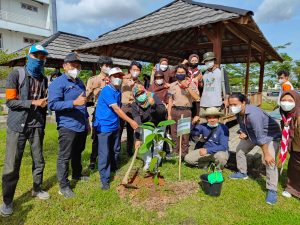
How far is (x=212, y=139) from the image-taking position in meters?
4.71

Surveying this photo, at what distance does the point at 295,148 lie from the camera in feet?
12.5

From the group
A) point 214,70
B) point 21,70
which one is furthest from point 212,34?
point 21,70

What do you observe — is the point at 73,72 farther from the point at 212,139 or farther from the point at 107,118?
the point at 212,139

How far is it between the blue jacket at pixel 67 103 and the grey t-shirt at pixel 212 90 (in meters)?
2.80

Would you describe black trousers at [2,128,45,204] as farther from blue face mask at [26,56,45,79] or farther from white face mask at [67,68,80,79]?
white face mask at [67,68,80,79]

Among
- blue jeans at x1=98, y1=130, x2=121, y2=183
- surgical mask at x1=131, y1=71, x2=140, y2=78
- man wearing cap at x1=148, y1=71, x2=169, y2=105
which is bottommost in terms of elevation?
blue jeans at x1=98, y1=130, x2=121, y2=183

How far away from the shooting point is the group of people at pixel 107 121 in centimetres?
325

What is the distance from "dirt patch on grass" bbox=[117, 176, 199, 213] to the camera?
11.8ft

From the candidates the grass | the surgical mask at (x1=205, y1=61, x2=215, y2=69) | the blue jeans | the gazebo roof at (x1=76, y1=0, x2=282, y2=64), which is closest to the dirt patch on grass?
the grass

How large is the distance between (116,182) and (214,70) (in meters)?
3.16

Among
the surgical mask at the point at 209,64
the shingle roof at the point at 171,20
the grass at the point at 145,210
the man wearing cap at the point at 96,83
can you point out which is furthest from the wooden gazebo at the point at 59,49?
the grass at the point at 145,210

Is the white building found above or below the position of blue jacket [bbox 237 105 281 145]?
above

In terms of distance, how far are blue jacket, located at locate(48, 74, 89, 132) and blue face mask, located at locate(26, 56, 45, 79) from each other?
226 millimetres

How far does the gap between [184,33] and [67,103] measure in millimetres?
9486
